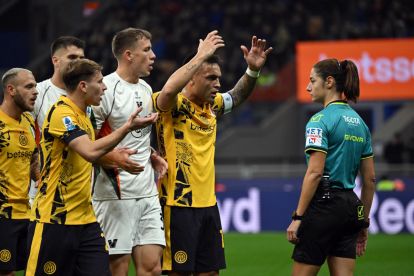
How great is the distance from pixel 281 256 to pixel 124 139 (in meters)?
6.96

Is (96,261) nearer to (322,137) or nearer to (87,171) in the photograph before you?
(87,171)

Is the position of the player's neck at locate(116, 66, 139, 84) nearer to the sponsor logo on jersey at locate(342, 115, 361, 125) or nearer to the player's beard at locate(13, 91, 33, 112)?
the player's beard at locate(13, 91, 33, 112)

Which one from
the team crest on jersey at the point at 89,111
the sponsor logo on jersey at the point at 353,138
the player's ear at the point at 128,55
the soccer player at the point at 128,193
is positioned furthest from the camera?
the player's ear at the point at 128,55

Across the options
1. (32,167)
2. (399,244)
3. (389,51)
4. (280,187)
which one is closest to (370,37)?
(389,51)

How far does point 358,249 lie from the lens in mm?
7492

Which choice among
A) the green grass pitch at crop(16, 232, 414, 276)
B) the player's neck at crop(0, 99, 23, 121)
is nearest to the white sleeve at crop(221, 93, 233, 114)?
the player's neck at crop(0, 99, 23, 121)

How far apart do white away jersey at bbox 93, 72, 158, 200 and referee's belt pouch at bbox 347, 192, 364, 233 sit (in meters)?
1.82

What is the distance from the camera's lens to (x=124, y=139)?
7844 mm

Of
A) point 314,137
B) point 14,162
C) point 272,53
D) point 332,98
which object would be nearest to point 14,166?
point 14,162

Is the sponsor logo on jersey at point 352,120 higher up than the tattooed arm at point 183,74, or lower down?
lower down

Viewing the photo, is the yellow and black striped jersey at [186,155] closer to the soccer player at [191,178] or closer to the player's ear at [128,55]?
the soccer player at [191,178]

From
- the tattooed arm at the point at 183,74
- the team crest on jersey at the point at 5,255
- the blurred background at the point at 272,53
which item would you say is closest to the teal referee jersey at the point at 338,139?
the tattooed arm at the point at 183,74

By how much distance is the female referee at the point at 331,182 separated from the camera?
693cm

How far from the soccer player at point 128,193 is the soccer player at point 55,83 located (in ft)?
2.67
